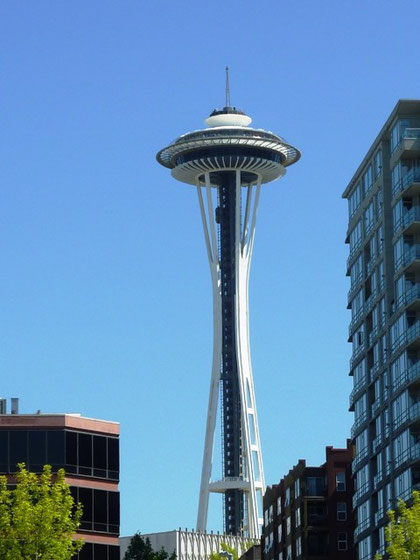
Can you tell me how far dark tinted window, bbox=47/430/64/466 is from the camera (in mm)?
120438

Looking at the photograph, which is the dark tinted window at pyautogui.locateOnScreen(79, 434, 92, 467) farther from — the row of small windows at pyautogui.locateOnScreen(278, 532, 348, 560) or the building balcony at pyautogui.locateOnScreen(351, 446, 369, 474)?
the row of small windows at pyautogui.locateOnScreen(278, 532, 348, 560)

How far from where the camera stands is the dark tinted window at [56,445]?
4742 inches

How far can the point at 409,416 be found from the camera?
390 ft

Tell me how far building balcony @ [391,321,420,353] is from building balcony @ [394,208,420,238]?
6.40 m

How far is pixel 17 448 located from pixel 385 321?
27132 millimetres

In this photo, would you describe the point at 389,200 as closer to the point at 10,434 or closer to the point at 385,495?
the point at 385,495

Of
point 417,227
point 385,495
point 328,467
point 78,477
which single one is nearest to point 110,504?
point 78,477

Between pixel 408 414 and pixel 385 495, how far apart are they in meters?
8.54

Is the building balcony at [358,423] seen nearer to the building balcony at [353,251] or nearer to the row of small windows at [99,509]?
the building balcony at [353,251]

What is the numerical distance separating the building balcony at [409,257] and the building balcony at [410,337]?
4.16 m

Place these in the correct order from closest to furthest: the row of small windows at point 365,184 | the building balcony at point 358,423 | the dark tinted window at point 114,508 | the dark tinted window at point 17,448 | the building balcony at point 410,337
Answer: the building balcony at point 410,337, the dark tinted window at point 17,448, the dark tinted window at point 114,508, the row of small windows at point 365,184, the building balcony at point 358,423

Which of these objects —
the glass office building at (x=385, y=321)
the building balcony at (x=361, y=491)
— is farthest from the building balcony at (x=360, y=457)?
the building balcony at (x=361, y=491)

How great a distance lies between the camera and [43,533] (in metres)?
89.2

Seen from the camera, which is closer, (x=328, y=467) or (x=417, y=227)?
(x=417, y=227)
